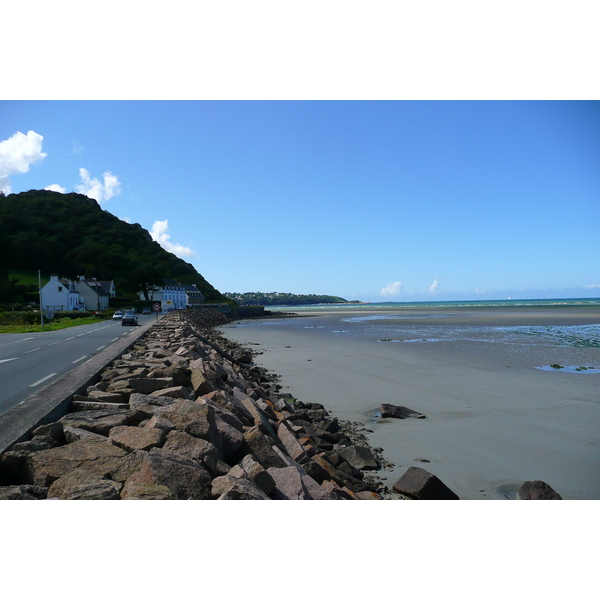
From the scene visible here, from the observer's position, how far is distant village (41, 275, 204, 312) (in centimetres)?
6894

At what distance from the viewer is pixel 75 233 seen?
4998 inches

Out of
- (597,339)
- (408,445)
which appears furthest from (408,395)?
(597,339)

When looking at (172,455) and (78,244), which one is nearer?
(172,455)

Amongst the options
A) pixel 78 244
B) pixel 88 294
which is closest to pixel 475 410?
pixel 88 294

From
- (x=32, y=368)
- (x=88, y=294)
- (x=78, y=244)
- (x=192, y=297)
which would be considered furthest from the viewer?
(x=78, y=244)

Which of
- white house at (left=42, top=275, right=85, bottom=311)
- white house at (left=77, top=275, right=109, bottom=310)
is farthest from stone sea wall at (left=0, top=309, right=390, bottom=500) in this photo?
white house at (left=77, top=275, right=109, bottom=310)

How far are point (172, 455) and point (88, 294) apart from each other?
9069 centimetres

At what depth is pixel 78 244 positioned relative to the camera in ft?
405

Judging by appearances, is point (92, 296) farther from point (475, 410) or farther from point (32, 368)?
point (475, 410)

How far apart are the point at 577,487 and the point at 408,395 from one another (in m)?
5.65

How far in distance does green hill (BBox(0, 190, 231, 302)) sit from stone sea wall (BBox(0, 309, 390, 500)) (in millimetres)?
101971

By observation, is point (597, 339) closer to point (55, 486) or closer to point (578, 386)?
point (578, 386)

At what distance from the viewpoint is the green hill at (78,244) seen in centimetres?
10556

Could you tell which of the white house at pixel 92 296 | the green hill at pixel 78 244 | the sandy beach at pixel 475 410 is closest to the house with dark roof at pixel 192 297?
the green hill at pixel 78 244
